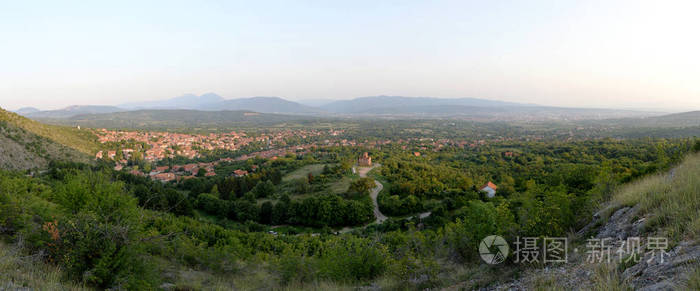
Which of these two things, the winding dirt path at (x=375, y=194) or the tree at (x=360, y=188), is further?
the tree at (x=360, y=188)

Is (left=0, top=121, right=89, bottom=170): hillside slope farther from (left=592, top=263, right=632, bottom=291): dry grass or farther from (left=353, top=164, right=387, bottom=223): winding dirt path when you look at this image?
(left=592, top=263, right=632, bottom=291): dry grass

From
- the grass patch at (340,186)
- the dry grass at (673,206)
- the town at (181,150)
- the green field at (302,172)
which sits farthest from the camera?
the town at (181,150)

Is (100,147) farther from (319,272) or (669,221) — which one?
(669,221)

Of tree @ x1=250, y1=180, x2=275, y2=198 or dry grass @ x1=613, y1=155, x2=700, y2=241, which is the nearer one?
dry grass @ x1=613, y1=155, x2=700, y2=241

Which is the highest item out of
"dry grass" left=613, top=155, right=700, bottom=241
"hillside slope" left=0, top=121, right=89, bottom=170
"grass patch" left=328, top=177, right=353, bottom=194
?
"dry grass" left=613, top=155, right=700, bottom=241

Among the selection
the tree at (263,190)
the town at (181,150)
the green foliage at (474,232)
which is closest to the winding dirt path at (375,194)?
the tree at (263,190)

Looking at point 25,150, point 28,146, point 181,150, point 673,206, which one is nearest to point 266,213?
point 673,206

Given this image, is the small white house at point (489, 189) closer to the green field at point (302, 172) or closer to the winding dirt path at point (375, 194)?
the winding dirt path at point (375, 194)

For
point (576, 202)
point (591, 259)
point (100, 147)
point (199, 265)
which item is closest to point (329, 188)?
point (199, 265)

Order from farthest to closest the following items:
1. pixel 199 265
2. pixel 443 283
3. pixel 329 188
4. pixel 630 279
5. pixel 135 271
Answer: pixel 329 188, pixel 199 265, pixel 443 283, pixel 135 271, pixel 630 279

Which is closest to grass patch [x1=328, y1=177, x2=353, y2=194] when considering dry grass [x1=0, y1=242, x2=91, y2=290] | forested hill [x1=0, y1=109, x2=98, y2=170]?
dry grass [x1=0, y1=242, x2=91, y2=290]

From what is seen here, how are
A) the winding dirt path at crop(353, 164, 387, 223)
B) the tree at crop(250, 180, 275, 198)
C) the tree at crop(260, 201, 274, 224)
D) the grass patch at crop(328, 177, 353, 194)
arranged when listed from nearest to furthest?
the winding dirt path at crop(353, 164, 387, 223), the tree at crop(260, 201, 274, 224), the grass patch at crop(328, 177, 353, 194), the tree at crop(250, 180, 275, 198)
